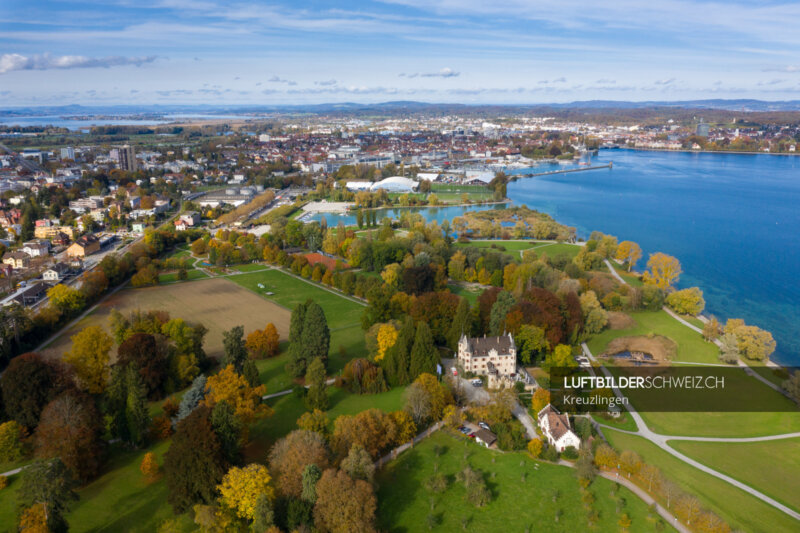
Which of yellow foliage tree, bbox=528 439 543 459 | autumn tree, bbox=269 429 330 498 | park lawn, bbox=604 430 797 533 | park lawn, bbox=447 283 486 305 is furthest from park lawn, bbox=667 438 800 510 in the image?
park lawn, bbox=447 283 486 305

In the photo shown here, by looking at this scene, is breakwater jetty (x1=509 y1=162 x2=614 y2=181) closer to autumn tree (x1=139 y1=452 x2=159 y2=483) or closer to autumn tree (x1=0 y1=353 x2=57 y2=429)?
autumn tree (x1=0 y1=353 x2=57 y2=429)

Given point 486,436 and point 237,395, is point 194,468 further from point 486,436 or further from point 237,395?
point 486,436

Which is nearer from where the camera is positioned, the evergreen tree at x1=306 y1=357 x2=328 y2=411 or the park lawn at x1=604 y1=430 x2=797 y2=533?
the park lawn at x1=604 y1=430 x2=797 y2=533

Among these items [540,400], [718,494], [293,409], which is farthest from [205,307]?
[718,494]

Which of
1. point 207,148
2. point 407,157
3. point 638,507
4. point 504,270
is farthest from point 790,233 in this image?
point 207,148

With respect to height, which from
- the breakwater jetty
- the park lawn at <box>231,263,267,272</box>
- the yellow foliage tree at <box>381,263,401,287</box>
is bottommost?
the park lawn at <box>231,263,267,272</box>

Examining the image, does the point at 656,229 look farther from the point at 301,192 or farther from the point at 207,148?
the point at 207,148

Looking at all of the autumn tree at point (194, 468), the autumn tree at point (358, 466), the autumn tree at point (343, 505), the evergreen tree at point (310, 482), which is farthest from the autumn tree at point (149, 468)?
the autumn tree at point (358, 466)
